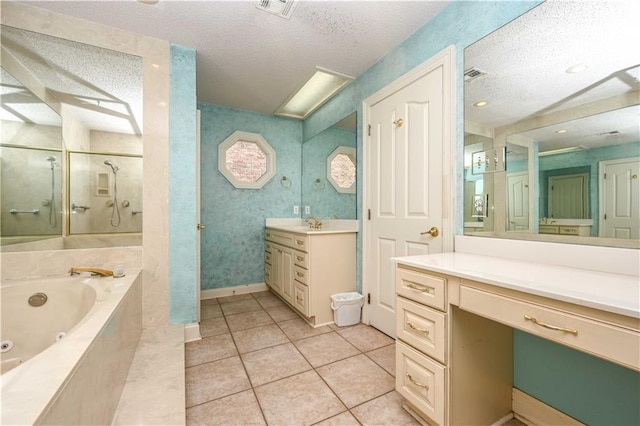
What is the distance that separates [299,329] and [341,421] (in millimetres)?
1092

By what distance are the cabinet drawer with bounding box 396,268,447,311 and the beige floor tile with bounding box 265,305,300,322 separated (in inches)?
62.0

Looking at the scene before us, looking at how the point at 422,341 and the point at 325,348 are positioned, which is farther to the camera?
the point at 325,348

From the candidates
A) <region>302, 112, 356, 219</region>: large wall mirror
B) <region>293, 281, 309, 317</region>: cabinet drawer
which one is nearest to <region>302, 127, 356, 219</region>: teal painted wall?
<region>302, 112, 356, 219</region>: large wall mirror

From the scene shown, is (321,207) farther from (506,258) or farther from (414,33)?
(506,258)

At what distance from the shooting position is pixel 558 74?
48.7 inches

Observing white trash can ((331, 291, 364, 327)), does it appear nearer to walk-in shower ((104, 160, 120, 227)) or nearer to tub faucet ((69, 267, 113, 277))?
tub faucet ((69, 267, 113, 277))

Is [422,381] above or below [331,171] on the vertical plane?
below

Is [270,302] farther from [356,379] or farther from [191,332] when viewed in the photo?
[356,379]

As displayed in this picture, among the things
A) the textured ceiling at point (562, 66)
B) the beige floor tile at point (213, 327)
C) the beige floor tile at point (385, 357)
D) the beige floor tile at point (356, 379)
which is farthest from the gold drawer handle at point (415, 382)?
the beige floor tile at point (213, 327)

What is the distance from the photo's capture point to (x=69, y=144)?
188 cm

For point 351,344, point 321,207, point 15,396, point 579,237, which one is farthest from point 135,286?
point 579,237

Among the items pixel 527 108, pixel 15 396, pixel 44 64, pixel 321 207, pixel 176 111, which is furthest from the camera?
pixel 321 207

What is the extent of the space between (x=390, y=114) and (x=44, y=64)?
8.45 ft

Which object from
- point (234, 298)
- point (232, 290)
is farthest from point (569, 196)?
point (232, 290)
